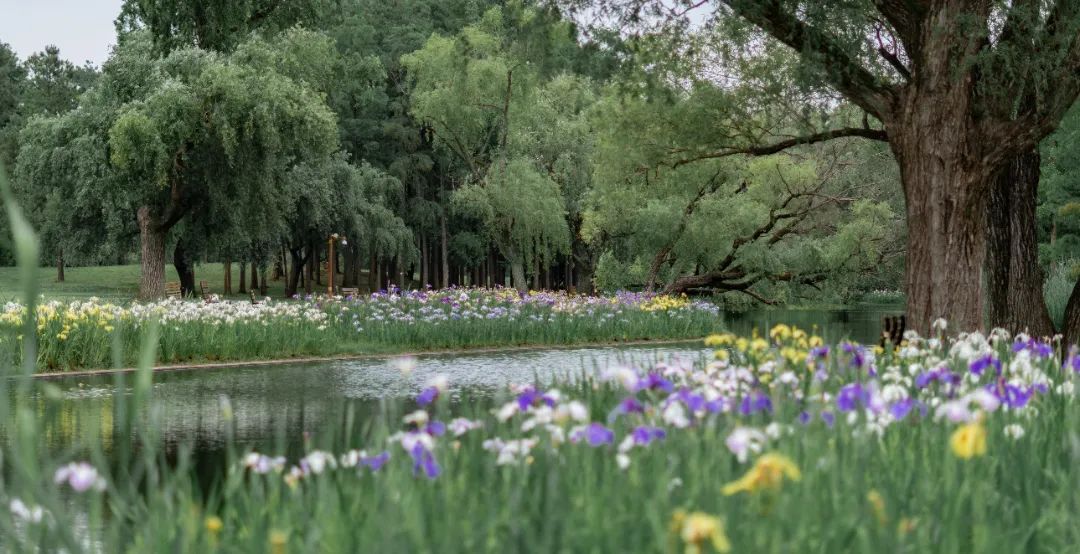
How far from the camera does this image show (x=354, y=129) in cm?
5447

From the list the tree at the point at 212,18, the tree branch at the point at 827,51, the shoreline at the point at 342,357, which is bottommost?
the shoreline at the point at 342,357

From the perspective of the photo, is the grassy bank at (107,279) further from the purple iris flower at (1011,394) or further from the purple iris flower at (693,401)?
the purple iris flower at (693,401)

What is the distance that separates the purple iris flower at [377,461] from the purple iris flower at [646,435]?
35.7 inches

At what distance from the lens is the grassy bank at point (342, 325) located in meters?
16.0

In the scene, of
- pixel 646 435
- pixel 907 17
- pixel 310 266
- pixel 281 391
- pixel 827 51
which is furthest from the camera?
pixel 310 266

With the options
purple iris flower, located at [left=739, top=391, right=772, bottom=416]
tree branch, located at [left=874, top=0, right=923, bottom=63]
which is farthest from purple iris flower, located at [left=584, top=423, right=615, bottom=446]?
tree branch, located at [left=874, top=0, right=923, bottom=63]

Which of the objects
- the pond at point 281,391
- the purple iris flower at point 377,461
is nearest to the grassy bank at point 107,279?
the pond at point 281,391

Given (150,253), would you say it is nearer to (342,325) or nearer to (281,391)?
(342,325)

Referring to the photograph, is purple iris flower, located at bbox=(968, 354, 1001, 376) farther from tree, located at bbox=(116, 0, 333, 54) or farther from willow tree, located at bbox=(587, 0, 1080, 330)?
tree, located at bbox=(116, 0, 333, 54)

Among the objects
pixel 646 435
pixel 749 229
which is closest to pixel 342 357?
pixel 646 435

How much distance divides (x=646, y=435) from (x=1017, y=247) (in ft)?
40.6

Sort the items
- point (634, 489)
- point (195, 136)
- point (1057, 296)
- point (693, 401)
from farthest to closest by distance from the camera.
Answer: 1. point (195, 136)
2. point (1057, 296)
3. point (693, 401)
4. point (634, 489)

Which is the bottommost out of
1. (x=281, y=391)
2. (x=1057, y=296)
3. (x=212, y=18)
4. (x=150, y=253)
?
(x=281, y=391)

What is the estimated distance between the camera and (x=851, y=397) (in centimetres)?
482
